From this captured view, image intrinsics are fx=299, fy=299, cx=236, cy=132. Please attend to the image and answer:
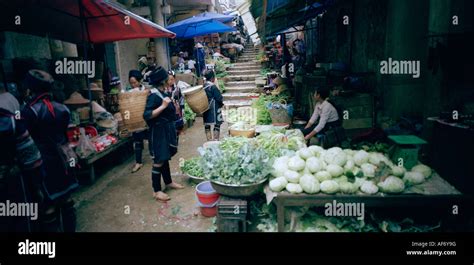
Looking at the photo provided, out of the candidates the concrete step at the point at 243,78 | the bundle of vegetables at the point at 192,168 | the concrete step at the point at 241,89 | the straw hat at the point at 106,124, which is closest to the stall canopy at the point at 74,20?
the straw hat at the point at 106,124

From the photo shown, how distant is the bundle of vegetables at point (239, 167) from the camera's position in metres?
4.43

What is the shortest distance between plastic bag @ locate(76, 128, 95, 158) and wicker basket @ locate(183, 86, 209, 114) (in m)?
2.51

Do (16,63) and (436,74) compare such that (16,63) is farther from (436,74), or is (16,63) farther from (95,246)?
(436,74)

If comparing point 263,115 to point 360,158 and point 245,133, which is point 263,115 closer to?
point 245,133

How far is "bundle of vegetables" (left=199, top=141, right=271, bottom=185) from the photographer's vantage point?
4.43m

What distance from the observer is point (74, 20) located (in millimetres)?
8641

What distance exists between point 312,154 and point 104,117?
5.78 m

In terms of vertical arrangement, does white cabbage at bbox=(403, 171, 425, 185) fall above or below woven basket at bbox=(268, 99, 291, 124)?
below

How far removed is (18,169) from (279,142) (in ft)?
14.0

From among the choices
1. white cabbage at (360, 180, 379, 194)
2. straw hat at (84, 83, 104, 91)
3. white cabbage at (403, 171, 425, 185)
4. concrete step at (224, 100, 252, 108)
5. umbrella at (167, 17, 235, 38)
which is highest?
umbrella at (167, 17, 235, 38)

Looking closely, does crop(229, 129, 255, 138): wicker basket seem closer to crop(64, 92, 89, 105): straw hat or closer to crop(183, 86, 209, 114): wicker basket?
crop(183, 86, 209, 114): wicker basket

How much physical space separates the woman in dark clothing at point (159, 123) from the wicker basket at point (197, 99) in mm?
1820

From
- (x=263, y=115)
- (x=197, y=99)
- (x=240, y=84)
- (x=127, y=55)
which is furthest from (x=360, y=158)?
(x=240, y=84)

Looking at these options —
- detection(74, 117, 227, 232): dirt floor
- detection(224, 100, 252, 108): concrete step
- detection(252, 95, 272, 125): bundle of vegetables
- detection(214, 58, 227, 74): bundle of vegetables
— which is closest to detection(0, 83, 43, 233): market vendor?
detection(74, 117, 227, 232): dirt floor
